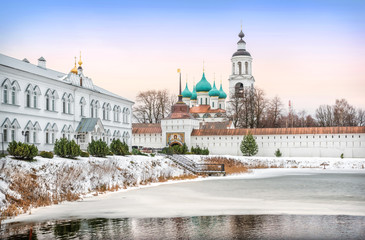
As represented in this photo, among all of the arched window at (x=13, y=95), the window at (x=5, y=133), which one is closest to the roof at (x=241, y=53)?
the arched window at (x=13, y=95)

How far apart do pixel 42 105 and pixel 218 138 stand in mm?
25862

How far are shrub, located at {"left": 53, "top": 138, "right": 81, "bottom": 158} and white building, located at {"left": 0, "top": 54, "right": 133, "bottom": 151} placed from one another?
12.5ft

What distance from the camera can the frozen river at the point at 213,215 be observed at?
10.5 meters

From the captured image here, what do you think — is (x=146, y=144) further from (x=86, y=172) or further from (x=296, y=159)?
(x=86, y=172)

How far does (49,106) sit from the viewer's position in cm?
2842

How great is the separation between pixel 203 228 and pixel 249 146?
1432 inches

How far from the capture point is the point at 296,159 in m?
43.3

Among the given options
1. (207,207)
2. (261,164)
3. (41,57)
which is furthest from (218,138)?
(207,207)

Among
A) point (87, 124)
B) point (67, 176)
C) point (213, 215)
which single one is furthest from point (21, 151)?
point (87, 124)

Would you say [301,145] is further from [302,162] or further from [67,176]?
[67,176]

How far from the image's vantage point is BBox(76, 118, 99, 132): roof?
31.4 meters

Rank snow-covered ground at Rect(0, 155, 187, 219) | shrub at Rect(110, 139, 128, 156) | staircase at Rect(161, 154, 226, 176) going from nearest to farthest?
snow-covered ground at Rect(0, 155, 187, 219), shrub at Rect(110, 139, 128, 156), staircase at Rect(161, 154, 226, 176)

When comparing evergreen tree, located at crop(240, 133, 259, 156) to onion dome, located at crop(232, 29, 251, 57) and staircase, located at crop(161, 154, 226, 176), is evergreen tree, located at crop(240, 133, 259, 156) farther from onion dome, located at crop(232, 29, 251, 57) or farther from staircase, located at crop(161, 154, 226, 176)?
onion dome, located at crop(232, 29, 251, 57)

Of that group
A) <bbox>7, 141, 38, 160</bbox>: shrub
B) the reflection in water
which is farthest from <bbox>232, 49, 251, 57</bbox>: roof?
the reflection in water
